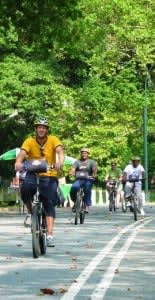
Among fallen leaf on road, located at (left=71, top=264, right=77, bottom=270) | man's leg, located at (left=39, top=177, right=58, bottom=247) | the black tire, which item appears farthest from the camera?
man's leg, located at (left=39, top=177, right=58, bottom=247)

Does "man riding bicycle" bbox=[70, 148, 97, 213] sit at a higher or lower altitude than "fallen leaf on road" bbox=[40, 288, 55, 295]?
higher

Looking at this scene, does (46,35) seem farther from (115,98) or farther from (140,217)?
(115,98)

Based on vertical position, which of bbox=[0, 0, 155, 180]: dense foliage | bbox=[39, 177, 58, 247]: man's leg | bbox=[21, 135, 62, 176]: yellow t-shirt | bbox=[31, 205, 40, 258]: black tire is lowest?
bbox=[31, 205, 40, 258]: black tire

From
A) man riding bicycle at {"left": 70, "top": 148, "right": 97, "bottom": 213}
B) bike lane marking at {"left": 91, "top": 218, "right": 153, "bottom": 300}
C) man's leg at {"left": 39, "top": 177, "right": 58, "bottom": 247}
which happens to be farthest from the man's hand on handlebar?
man riding bicycle at {"left": 70, "top": 148, "right": 97, "bottom": 213}

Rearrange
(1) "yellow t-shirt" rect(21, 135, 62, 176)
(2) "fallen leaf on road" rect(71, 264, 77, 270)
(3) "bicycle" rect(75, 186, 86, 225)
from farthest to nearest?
(3) "bicycle" rect(75, 186, 86, 225) < (1) "yellow t-shirt" rect(21, 135, 62, 176) < (2) "fallen leaf on road" rect(71, 264, 77, 270)

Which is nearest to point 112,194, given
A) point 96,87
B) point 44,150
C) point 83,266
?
point 44,150

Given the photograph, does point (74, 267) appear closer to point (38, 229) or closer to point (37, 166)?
point (38, 229)

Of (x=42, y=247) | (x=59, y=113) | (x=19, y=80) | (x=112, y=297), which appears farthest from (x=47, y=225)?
(x=59, y=113)

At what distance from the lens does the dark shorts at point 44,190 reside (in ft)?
43.9

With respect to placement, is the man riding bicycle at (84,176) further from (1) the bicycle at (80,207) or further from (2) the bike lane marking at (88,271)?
(2) the bike lane marking at (88,271)

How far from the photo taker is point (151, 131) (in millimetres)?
56594

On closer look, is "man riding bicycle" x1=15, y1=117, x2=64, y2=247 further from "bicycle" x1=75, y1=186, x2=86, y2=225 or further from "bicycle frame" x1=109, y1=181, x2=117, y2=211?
"bicycle frame" x1=109, y1=181, x2=117, y2=211

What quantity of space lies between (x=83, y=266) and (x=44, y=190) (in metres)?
1.80

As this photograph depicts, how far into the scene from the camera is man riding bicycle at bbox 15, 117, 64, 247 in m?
13.4
